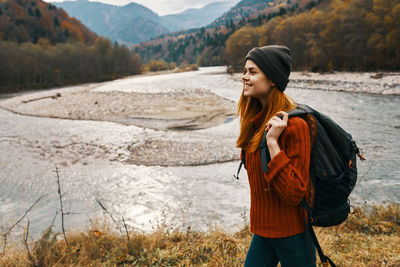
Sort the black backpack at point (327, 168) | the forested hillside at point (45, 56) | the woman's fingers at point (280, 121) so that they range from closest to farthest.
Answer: the woman's fingers at point (280, 121) → the black backpack at point (327, 168) → the forested hillside at point (45, 56)

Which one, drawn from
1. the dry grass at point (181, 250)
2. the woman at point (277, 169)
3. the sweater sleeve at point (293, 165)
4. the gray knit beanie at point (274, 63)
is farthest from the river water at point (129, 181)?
the gray knit beanie at point (274, 63)

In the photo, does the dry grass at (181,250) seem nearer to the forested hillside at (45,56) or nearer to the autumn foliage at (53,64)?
the forested hillside at (45,56)

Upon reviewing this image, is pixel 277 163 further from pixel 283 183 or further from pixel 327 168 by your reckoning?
pixel 327 168

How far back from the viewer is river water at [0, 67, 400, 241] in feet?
22.3

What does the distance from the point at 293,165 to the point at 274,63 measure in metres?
0.65

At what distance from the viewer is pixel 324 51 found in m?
44.2

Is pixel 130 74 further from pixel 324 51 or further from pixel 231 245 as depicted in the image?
pixel 231 245

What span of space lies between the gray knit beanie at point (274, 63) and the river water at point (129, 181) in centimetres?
381

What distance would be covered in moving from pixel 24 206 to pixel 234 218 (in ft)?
19.5

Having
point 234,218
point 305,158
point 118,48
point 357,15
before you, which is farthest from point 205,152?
point 118,48

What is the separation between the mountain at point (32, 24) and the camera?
76562 millimetres

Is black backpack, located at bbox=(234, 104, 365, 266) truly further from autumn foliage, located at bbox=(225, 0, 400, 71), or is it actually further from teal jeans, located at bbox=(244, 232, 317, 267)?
autumn foliage, located at bbox=(225, 0, 400, 71)

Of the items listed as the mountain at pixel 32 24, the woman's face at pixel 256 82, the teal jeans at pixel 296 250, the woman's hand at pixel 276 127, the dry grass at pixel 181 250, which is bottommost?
the dry grass at pixel 181 250

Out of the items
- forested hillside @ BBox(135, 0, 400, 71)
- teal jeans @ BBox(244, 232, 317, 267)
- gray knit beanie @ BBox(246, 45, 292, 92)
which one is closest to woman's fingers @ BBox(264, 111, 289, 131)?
gray knit beanie @ BBox(246, 45, 292, 92)
